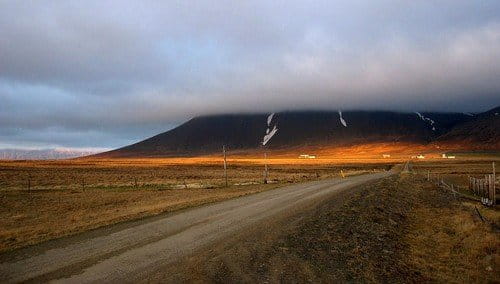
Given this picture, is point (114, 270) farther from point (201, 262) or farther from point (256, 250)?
point (256, 250)

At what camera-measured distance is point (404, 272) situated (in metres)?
11.4

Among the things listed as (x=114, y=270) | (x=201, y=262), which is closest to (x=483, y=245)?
(x=201, y=262)

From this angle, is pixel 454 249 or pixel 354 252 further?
pixel 454 249

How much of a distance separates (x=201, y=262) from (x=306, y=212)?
10.1 meters

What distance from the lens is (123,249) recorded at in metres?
13.2

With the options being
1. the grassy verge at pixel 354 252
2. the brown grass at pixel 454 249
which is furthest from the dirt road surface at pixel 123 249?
the brown grass at pixel 454 249

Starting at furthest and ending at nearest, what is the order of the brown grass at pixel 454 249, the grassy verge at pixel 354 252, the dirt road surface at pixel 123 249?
the brown grass at pixel 454 249 < the grassy verge at pixel 354 252 < the dirt road surface at pixel 123 249

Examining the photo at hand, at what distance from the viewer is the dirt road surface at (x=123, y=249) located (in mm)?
10562

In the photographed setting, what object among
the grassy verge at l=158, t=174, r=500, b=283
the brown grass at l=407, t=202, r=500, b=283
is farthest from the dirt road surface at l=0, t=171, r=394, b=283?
the brown grass at l=407, t=202, r=500, b=283

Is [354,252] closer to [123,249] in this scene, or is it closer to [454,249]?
[454,249]

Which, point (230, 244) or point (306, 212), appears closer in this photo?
point (230, 244)

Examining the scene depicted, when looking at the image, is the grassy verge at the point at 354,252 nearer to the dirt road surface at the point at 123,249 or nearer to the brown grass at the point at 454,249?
the brown grass at the point at 454,249

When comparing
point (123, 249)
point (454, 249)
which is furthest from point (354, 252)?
point (123, 249)

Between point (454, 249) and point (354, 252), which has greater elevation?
point (354, 252)
